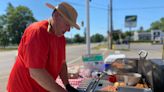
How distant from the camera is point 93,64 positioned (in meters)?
5.18

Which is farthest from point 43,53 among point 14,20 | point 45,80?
point 14,20

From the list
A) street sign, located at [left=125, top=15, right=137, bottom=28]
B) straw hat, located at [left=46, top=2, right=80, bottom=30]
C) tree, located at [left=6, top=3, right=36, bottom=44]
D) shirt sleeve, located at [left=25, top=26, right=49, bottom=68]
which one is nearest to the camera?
shirt sleeve, located at [left=25, top=26, right=49, bottom=68]

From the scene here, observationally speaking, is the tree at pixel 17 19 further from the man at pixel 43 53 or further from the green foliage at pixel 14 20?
the man at pixel 43 53

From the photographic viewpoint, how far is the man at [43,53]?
2.10 m

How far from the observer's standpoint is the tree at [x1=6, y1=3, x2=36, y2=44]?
7012 centimetres

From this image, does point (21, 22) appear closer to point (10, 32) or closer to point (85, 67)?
point (10, 32)

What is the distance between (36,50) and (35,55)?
0.12ft

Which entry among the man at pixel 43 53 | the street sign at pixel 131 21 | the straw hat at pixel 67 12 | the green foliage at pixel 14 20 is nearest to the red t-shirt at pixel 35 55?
the man at pixel 43 53

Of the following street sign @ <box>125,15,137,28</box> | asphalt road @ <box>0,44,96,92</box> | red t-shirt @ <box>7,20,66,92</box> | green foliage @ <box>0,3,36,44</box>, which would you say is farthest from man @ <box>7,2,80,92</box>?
green foliage @ <box>0,3,36,44</box>

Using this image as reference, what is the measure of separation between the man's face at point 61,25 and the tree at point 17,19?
68218 mm

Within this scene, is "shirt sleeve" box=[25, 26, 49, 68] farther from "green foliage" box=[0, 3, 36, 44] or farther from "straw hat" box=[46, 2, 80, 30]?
"green foliage" box=[0, 3, 36, 44]

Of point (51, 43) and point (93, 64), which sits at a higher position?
point (51, 43)

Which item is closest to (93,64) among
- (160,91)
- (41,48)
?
(160,91)

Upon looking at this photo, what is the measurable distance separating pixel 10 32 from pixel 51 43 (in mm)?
70669
